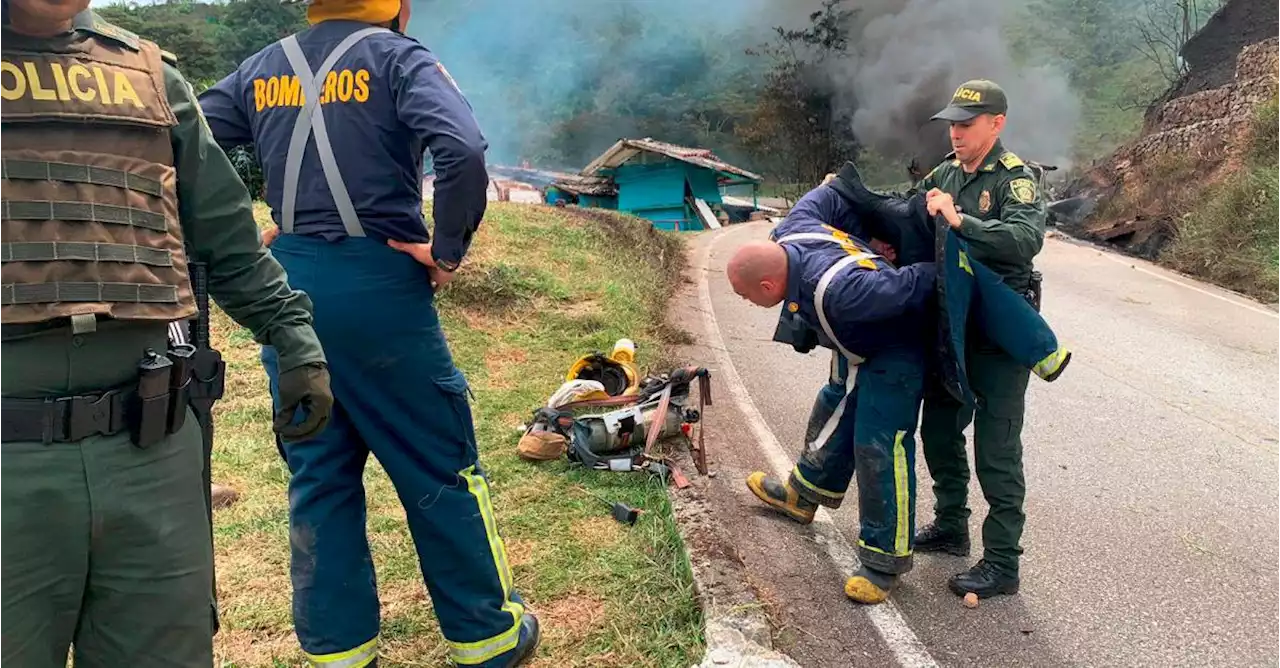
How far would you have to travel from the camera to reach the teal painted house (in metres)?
31.1

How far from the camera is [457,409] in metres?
2.62

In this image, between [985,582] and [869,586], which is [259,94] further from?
[985,582]

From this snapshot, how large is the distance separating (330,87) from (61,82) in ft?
2.92

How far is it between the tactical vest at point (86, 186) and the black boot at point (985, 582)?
302cm

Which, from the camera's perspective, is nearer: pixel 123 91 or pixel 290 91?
pixel 123 91

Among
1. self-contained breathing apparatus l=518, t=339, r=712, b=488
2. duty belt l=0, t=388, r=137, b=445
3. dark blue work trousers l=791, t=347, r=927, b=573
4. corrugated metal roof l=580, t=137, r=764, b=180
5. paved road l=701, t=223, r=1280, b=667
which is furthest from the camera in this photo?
corrugated metal roof l=580, t=137, r=764, b=180

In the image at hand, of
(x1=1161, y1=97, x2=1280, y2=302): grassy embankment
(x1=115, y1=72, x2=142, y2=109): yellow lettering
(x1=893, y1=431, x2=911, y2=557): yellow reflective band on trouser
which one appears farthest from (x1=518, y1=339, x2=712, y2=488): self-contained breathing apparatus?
(x1=1161, y1=97, x2=1280, y2=302): grassy embankment

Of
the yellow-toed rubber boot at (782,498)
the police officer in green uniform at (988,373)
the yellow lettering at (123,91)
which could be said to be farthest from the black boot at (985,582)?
the yellow lettering at (123,91)

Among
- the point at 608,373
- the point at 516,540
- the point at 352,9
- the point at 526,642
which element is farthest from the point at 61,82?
the point at 608,373

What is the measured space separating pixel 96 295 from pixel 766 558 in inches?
112

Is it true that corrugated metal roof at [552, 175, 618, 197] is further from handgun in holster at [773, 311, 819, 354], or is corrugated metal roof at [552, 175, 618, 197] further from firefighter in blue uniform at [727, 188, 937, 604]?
firefighter in blue uniform at [727, 188, 937, 604]

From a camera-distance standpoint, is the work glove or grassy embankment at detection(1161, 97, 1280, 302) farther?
grassy embankment at detection(1161, 97, 1280, 302)

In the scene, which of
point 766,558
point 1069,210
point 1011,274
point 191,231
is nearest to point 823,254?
point 1011,274

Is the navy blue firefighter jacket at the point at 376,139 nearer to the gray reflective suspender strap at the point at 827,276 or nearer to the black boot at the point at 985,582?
the gray reflective suspender strap at the point at 827,276
